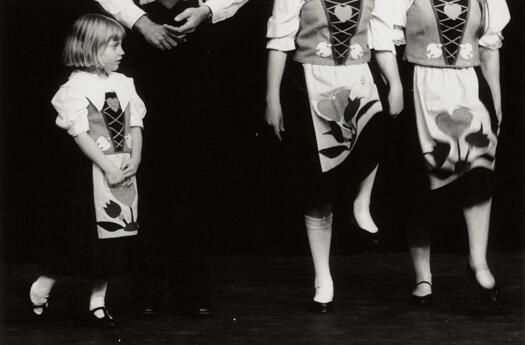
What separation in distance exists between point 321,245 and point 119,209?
90 centimetres

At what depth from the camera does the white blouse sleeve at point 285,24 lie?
19.3 ft

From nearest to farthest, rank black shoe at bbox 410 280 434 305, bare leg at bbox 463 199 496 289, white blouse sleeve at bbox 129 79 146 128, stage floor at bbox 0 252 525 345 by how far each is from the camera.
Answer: stage floor at bbox 0 252 525 345 → white blouse sleeve at bbox 129 79 146 128 → bare leg at bbox 463 199 496 289 → black shoe at bbox 410 280 434 305

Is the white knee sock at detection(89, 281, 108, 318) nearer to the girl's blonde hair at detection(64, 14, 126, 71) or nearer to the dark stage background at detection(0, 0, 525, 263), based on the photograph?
the girl's blonde hair at detection(64, 14, 126, 71)

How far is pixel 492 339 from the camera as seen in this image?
215 inches

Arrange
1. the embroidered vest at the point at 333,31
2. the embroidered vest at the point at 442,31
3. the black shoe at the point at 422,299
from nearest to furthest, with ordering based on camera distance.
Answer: the embroidered vest at the point at 333,31 < the embroidered vest at the point at 442,31 < the black shoe at the point at 422,299

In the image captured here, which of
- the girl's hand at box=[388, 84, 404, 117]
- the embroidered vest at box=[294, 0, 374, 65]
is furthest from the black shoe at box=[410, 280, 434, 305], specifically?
the embroidered vest at box=[294, 0, 374, 65]

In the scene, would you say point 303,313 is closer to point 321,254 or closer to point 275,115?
point 321,254

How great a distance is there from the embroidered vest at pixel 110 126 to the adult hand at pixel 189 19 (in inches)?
14.0

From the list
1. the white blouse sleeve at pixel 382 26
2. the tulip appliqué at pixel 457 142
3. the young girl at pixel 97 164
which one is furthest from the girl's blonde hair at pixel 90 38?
the tulip appliqué at pixel 457 142

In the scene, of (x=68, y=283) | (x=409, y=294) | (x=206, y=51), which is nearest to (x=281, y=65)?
(x=206, y=51)

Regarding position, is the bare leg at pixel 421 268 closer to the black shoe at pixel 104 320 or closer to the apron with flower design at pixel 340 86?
the apron with flower design at pixel 340 86

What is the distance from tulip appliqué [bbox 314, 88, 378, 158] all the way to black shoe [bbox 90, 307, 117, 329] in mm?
1092

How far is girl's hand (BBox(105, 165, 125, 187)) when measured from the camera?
18.6 feet

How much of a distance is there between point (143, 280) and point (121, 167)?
0.55 meters
